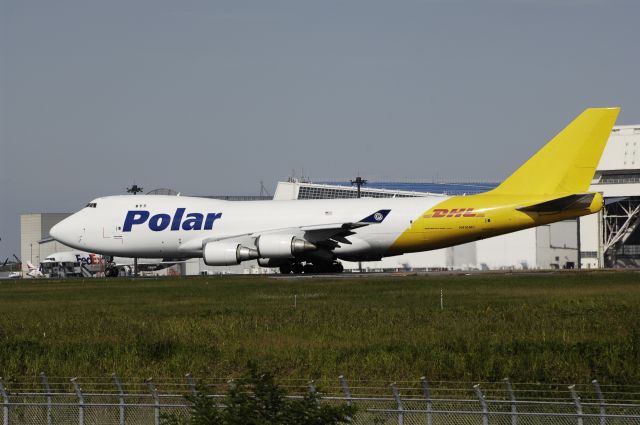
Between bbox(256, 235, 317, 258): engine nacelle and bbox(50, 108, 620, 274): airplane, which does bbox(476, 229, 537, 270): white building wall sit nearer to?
bbox(50, 108, 620, 274): airplane

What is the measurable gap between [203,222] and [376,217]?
9.85 metres

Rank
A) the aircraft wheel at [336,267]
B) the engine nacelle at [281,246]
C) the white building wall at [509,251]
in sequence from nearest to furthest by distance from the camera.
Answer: the engine nacelle at [281,246] → the aircraft wheel at [336,267] → the white building wall at [509,251]

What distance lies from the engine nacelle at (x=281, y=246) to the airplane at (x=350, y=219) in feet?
0.17

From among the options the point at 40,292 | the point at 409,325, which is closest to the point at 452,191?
the point at 40,292

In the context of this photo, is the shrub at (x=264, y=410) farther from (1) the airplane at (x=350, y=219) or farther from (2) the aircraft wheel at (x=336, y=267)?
(2) the aircraft wheel at (x=336, y=267)

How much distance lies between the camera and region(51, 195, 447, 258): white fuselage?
5734 centimetres

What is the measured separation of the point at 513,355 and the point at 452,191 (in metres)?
116

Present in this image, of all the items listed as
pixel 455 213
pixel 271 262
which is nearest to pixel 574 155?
pixel 455 213

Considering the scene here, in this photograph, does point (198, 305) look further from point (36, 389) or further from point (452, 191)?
point (452, 191)

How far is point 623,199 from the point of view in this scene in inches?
2987

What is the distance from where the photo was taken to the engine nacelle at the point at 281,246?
56156mm

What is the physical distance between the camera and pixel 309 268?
60219mm

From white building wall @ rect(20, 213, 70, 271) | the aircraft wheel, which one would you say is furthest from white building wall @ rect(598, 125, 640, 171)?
white building wall @ rect(20, 213, 70, 271)

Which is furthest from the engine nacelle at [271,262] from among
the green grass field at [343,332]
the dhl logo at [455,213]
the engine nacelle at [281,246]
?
the green grass field at [343,332]
